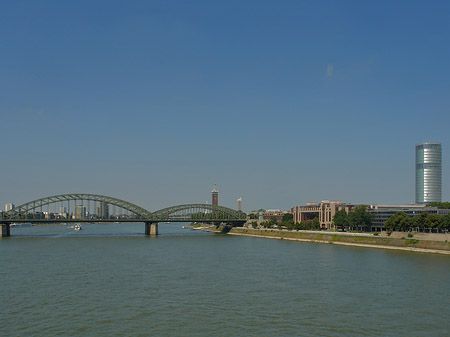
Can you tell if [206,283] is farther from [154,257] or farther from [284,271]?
[154,257]

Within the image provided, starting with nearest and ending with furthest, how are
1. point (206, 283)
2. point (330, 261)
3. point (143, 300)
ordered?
point (143, 300) → point (206, 283) → point (330, 261)

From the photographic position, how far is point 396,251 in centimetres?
5984

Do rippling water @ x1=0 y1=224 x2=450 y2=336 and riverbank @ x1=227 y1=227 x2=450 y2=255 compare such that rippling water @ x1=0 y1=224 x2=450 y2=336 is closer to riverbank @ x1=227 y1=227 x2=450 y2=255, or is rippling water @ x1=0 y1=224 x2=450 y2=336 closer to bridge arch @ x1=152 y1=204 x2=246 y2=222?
riverbank @ x1=227 y1=227 x2=450 y2=255

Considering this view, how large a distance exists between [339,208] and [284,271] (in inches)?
2975

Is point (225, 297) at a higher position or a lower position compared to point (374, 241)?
higher

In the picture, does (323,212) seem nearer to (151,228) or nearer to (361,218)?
(361,218)

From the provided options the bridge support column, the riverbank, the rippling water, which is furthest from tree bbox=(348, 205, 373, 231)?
the bridge support column

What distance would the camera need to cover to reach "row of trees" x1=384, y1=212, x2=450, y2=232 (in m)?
69.2

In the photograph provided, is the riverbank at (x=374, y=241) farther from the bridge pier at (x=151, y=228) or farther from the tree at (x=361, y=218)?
the bridge pier at (x=151, y=228)

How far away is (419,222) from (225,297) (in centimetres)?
5278

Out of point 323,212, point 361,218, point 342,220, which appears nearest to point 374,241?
point 361,218

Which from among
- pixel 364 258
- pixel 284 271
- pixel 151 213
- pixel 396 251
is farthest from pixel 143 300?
pixel 151 213

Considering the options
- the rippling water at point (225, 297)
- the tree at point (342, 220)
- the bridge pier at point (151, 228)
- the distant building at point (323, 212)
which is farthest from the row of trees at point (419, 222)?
the bridge pier at point (151, 228)

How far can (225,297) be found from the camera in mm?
29266
